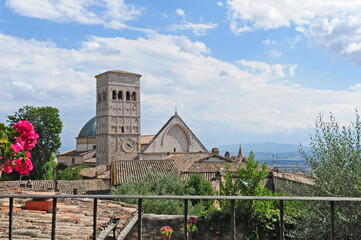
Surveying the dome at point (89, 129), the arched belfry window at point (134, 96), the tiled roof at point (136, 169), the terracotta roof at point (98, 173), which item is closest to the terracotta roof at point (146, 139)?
the arched belfry window at point (134, 96)

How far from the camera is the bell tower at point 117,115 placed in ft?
188

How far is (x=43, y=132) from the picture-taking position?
130 feet

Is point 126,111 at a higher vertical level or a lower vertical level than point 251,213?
higher

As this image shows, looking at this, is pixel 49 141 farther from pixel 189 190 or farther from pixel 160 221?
pixel 160 221

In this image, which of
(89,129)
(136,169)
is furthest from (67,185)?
(89,129)

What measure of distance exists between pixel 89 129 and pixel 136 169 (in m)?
49.4

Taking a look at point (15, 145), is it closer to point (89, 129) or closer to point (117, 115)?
point (117, 115)

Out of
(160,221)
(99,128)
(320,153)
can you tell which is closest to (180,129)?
(99,128)

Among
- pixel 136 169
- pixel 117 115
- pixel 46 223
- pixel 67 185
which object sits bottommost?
pixel 67 185

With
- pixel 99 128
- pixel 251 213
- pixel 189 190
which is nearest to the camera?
pixel 251 213

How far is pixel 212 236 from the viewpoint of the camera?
36.4 feet

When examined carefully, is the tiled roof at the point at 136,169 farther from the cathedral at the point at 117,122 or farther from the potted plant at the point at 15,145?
the cathedral at the point at 117,122

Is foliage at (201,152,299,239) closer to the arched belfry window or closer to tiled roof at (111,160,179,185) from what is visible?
tiled roof at (111,160,179,185)

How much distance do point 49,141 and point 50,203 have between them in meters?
35.9
